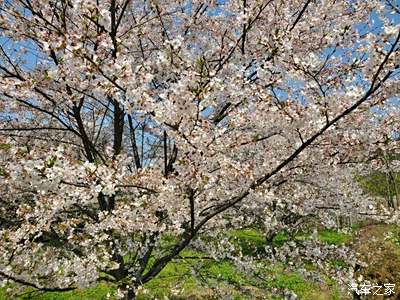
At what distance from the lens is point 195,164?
13.4ft

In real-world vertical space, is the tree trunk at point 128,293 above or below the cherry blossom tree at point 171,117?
below

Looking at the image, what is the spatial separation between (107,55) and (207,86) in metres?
2.49

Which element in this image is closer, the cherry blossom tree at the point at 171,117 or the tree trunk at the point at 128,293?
the cherry blossom tree at the point at 171,117

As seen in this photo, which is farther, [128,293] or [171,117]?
[128,293]

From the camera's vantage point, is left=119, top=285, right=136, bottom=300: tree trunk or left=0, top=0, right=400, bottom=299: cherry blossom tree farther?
left=119, top=285, right=136, bottom=300: tree trunk

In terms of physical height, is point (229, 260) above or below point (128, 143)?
below

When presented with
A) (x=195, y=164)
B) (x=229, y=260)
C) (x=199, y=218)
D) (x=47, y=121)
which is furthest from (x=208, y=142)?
(x=47, y=121)

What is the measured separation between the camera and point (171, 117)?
3912mm

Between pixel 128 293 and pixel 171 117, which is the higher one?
pixel 171 117

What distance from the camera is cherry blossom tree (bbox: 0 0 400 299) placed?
13.1 ft

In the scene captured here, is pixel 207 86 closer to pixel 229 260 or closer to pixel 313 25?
pixel 313 25

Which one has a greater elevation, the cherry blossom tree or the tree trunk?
the cherry blossom tree

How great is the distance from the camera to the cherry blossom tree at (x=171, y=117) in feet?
13.1

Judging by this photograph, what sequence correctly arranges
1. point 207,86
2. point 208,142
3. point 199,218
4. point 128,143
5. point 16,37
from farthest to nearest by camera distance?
1. point 128,143
2. point 199,218
3. point 16,37
4. point 208,142
5. point 207,86
